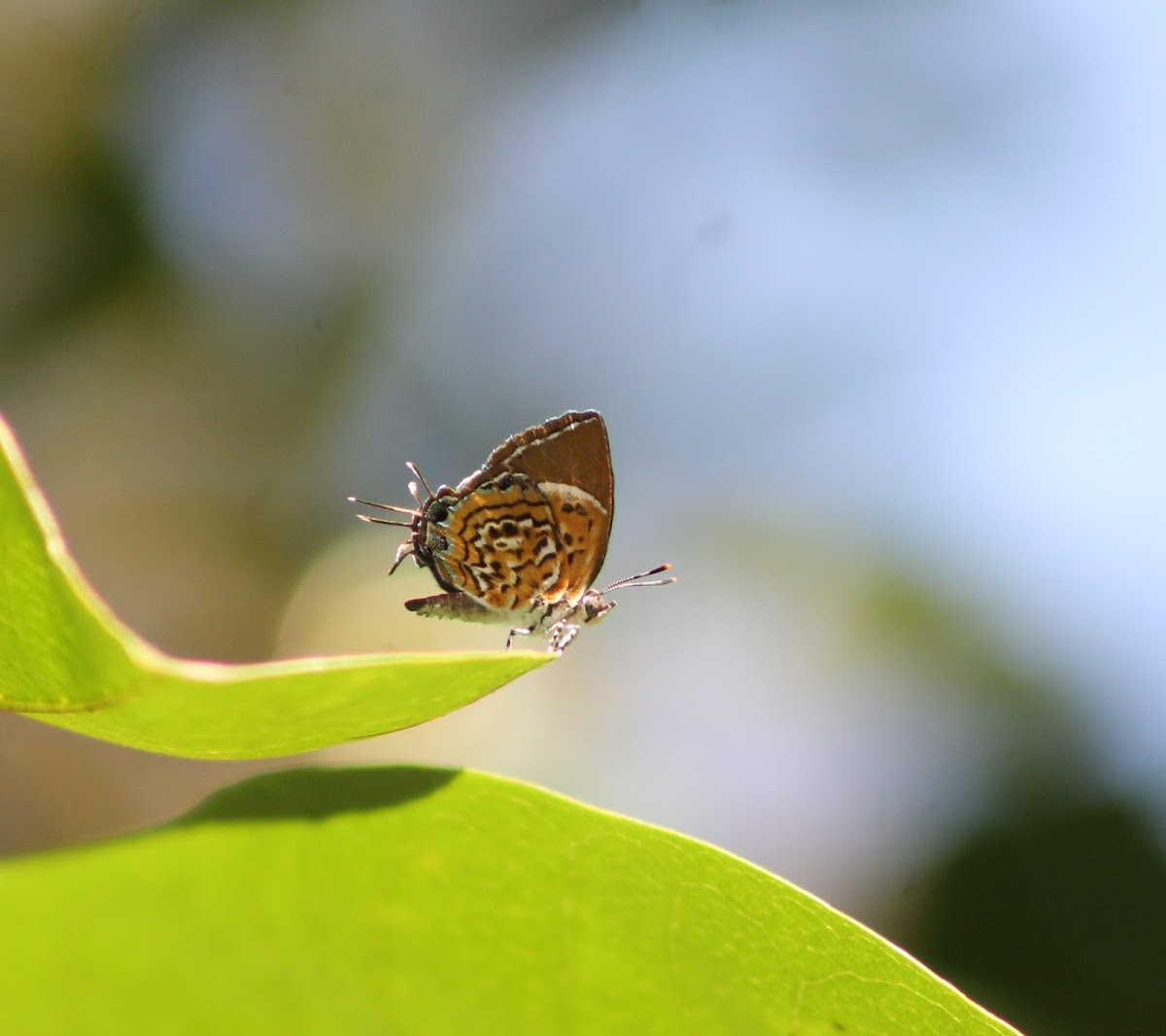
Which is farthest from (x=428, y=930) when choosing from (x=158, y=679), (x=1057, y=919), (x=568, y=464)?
(x=1057, y=919)

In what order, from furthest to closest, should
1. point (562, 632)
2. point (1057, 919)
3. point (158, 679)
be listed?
1. point (1057, 919)
2. point (562, 632)
3. point (158, 679)

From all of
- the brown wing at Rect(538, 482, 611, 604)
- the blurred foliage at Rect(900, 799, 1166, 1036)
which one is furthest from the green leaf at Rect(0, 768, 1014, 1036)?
the blurred foliage at Rect(900, 799, 1166, 1036)

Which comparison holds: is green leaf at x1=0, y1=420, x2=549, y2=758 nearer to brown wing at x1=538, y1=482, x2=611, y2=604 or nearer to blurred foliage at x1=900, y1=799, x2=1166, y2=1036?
brown wing at x1=538, y1=482, x2=611, y2=604

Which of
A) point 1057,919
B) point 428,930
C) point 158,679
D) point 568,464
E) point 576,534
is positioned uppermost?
point 158,679

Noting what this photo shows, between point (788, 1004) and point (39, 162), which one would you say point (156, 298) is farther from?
point (788, 1004)

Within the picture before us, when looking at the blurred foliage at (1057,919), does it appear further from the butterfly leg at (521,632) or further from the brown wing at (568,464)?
the brown wing at (568,464)

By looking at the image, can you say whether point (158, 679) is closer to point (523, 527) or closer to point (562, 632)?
point (523, 527)
